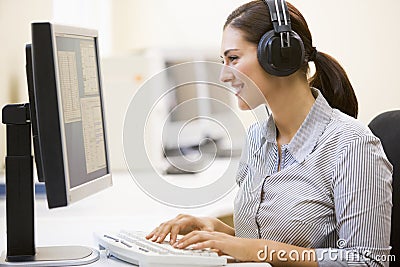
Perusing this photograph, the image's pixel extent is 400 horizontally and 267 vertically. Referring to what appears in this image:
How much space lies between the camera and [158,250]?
1.12 meters

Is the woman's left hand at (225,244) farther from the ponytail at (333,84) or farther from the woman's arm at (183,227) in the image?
the ponytail at (333,84)

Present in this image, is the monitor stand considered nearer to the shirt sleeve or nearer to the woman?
the woman

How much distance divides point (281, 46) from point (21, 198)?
55 cm

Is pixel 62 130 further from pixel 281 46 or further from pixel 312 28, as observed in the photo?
pixel 312 28

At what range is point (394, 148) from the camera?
1.47 meters

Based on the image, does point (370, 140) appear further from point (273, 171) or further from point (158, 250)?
point (158, 250)

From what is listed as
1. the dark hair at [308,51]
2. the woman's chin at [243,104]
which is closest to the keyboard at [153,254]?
the woman's chin at [243,104]

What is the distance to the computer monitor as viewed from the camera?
40.2 inches

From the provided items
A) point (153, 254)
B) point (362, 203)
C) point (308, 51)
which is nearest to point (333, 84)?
point (308, 51)

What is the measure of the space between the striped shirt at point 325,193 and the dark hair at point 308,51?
67 millimetres

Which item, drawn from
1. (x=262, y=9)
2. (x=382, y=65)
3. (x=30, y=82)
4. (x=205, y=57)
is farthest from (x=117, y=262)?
(x=382, y=65)

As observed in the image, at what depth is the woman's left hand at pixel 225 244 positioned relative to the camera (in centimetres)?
116

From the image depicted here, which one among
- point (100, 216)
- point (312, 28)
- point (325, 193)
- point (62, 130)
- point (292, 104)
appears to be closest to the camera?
point (62, 130)

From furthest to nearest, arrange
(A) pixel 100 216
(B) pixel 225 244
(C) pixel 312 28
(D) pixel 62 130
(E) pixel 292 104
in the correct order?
(C) pixel 312 28 < (A) pixel 100 216 < (E) pixel 292 104 < (B) pixel 225 244 < (D) pixel 62 130
